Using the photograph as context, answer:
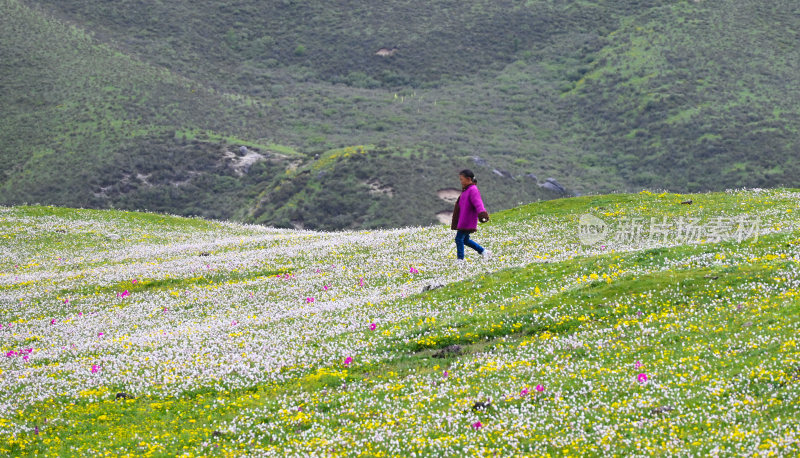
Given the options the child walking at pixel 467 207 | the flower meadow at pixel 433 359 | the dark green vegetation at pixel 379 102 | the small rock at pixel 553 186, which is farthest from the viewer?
the small rock at pixel 553 186

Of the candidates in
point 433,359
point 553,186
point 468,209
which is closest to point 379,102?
point 553,186

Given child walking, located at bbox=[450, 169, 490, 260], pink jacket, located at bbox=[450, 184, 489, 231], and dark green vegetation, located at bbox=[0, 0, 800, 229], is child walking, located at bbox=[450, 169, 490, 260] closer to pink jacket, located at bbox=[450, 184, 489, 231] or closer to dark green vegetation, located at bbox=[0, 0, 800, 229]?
pink jacket, located at bbox=[450, 184, 489, 231]

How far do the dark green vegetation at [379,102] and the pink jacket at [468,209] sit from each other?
6661 cm

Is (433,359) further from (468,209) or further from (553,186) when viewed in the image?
(553,186)

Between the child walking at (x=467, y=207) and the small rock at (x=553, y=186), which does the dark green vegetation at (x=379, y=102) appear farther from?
the child walking at (x=467, y=207)

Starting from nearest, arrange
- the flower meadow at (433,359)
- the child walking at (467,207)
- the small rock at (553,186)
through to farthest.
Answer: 1. the flower meadow at (433,359)
2. the child walking at (467,207)
3. the small rock at (553,186)

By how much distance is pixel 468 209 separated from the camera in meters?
26.2

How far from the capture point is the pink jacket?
2566 cm

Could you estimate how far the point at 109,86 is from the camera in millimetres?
119750

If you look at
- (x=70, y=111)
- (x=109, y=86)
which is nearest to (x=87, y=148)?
(x=70, y=111)

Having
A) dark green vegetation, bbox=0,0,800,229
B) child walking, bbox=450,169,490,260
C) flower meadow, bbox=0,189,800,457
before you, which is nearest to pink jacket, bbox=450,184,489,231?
child walking, bbox=450,169,490,260

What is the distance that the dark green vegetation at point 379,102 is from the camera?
342ft

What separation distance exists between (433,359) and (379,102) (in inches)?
5415

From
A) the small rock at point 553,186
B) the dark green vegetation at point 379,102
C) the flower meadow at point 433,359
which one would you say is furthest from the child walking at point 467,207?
the small rock at point 553,186
